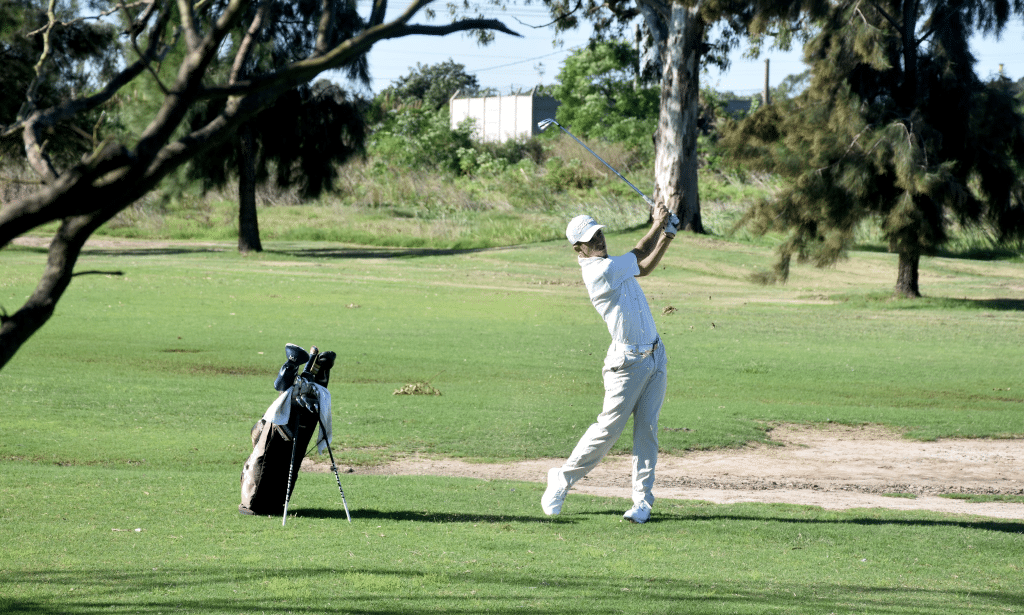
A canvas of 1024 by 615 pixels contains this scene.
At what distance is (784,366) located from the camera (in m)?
18.1

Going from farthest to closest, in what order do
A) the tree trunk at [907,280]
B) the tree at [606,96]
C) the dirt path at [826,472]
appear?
the tree at [606,96]
the tree trunk at [907,280]
the dirt path at [826,472]

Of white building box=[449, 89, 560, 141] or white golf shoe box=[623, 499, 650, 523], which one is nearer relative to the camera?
white golf shoe box=[623, 499, 650, 523]

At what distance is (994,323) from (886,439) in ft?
45.5

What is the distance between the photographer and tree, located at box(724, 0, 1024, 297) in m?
26.0

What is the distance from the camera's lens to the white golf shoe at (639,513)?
304 inches

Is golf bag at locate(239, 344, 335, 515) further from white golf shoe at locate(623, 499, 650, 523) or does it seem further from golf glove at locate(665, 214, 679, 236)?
golf glove at locate(665, 214, 679, 236)

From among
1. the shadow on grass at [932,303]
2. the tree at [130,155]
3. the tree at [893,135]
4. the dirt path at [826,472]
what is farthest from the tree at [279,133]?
the tree at [130,155]

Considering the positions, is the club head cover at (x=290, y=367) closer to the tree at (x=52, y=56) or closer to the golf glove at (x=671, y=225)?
the tree at (x=52, y=56)

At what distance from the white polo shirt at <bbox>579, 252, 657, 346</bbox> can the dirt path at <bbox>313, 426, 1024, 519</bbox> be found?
2.14 metres

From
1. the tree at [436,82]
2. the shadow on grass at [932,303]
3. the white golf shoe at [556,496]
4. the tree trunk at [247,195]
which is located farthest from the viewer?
the tree at [436,82]

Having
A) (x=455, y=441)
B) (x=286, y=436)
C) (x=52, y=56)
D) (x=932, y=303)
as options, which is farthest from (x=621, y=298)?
(x=932, y=303)

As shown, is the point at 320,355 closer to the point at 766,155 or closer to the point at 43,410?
the point at 43,410

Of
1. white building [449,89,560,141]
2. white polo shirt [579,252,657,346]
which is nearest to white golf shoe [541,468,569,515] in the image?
white polo shirt [579,252,657,346]

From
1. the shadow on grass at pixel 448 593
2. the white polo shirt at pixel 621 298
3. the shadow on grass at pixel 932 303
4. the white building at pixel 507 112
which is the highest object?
the white building at pixel 507 112
